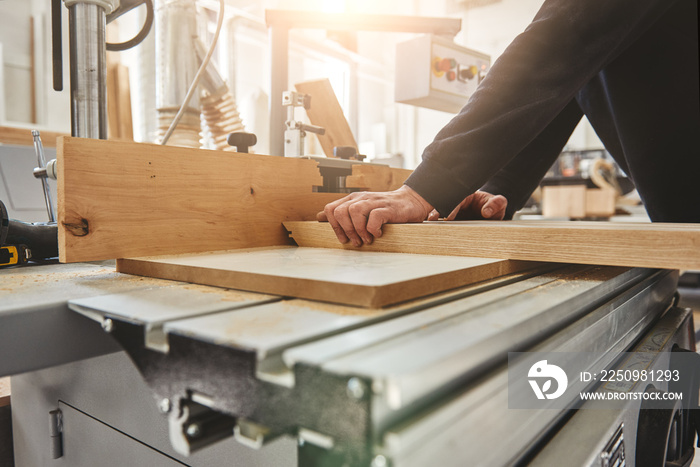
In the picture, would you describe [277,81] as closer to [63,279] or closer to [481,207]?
[481,207]

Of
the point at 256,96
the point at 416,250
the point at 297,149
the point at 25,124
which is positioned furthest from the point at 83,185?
the point at 25,124

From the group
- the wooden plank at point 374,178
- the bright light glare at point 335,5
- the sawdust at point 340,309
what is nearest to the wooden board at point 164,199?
the wooden plank at point 374,178

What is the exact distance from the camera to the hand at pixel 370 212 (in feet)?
2.57

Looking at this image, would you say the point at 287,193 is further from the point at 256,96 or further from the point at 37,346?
the point at 256,96

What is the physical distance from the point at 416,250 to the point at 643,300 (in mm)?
426

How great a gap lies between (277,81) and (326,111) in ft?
0.78

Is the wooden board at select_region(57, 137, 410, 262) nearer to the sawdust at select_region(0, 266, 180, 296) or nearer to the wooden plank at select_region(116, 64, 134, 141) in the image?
the sawdust at select_region(0, 266, 180, 296)

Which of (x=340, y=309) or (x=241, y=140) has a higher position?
(x=241, y=140)

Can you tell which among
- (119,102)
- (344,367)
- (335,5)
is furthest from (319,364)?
(335,5)

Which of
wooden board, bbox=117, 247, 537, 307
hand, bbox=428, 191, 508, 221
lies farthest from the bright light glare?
wooden board, bbox=117, 247, 537, 307

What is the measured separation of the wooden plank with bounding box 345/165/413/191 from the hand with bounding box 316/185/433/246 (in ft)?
1.36

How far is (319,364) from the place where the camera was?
0.94 ft

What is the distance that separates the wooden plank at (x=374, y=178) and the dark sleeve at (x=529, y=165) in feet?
0.89

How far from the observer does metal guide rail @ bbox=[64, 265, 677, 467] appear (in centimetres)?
28
